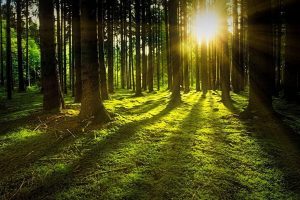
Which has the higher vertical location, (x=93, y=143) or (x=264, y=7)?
(x=264, y=7)

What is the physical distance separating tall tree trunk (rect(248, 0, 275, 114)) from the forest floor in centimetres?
98

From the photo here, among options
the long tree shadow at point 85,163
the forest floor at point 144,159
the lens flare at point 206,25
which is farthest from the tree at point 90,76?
the lens flare at point 206,25

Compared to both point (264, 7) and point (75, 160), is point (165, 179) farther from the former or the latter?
point (264, 7)

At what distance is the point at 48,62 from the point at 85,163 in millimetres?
4975

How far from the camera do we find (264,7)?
31.2 feet

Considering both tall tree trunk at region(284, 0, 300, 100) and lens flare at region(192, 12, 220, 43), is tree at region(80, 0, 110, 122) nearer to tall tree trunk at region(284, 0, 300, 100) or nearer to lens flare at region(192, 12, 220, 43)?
tall tree trunk at region(284, 0, 300, 100)

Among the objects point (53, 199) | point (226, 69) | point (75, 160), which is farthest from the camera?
point (226, 69)

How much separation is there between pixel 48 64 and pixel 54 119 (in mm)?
2146

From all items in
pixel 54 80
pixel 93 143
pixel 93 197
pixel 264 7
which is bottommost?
pixel 93 197

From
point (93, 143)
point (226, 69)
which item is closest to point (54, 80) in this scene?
point (93, 143)

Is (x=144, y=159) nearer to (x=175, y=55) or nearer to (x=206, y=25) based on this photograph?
(x=175, y=55)

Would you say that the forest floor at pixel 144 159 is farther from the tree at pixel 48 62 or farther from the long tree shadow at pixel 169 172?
the tree at pixel 48 62

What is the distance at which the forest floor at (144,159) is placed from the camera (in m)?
4.68

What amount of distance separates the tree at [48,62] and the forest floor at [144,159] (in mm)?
727
